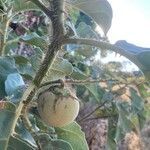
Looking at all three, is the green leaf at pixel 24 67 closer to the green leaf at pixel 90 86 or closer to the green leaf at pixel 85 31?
the green leaf at pixel 90 86

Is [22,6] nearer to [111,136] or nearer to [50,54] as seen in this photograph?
[50,54]

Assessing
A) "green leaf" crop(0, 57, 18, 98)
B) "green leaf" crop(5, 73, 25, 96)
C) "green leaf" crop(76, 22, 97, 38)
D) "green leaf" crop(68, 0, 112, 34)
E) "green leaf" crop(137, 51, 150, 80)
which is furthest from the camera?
"green leaf" crop(76, 22, 97, 38)

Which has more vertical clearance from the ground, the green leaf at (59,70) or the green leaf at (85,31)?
the green leaf at (85,31)

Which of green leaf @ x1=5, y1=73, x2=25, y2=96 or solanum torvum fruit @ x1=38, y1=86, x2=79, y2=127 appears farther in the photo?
green leaf @ x1=5, y1=73, x2=25, y2=96

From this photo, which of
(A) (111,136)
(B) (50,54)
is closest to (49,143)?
(B) (50,54)

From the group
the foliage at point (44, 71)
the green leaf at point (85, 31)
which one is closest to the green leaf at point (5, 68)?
the foliage at point (44, 71)

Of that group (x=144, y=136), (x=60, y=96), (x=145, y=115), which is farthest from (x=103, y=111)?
(x=144, y=136)

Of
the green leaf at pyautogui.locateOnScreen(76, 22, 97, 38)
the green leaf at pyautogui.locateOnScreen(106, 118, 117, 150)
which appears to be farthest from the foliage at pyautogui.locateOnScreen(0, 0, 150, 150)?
the green leaf at pyautogui.locateOnScreen(106, 118, 117, 150)

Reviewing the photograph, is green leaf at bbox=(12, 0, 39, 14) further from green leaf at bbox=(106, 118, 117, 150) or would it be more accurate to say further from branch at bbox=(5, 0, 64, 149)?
green leaf at bbox=(106, 118, 117, 150)
